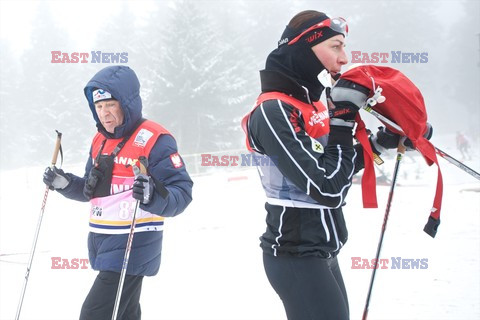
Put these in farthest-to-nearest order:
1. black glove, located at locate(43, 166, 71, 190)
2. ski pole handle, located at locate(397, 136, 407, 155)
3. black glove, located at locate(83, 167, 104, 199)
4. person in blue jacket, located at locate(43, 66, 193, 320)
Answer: black glove, located at locate(43, 166, 71, 190) < black glove, located at locate(83, 167, 104, 199) < person in blue jacket, located at locate(43, 66, 193, 320) < ski pole handle, located at locate(397, 136, 407, 155)

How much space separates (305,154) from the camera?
198cm

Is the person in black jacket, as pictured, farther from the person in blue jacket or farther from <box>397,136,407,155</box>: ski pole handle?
the person in blue jacket

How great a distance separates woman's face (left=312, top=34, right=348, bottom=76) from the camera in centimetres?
221

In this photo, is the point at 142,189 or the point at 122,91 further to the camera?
the point at 122,91

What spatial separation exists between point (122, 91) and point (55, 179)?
32.8 inches

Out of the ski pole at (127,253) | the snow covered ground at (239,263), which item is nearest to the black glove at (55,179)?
the ski pole at (127,253)

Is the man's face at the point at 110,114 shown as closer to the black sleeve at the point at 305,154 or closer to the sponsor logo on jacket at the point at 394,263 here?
the black sleeve at the point at 305,154

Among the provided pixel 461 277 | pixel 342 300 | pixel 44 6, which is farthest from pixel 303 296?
pixel 44 6

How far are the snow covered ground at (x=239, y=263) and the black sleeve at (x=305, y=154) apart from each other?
348cm

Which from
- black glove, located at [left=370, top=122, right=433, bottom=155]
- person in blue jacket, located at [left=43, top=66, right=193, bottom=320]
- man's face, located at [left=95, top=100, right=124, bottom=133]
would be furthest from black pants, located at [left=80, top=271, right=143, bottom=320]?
black glove, located at [left=370, top=122, right=433, bottom=155]

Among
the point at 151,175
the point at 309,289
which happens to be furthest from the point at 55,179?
the point at 309,289

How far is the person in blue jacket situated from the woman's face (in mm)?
1193

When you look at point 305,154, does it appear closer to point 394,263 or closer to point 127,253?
point 127,253

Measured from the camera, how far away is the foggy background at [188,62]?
91.0ft
